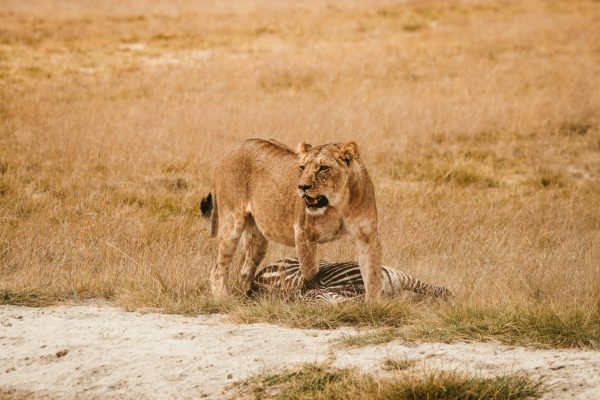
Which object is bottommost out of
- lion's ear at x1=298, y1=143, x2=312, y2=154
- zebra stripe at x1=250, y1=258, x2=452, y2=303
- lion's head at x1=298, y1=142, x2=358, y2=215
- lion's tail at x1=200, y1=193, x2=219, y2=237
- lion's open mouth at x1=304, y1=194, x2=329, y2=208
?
zebra stripe at x1=250, y1=258, x2=452, y2=303

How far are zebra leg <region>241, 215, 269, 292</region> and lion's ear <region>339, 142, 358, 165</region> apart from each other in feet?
4.39

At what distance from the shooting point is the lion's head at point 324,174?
620cm

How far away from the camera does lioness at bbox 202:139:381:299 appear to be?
20.7 feet

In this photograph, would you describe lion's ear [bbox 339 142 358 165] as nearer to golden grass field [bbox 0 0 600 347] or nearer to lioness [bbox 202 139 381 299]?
lioness [bbox 202 139 381 299]

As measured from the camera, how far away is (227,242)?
7254 millimetres

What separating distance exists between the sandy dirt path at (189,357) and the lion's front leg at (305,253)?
2.01 feet

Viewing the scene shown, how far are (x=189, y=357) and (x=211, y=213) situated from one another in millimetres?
2369

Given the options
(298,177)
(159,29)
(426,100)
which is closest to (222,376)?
(298,177)

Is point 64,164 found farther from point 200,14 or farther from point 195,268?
point 200,14

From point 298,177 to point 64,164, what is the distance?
17.8 feet

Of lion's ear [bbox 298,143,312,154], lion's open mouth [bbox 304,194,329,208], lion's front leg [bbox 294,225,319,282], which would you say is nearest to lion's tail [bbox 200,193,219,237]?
lion's front leg [bbox 294,225,319,282]

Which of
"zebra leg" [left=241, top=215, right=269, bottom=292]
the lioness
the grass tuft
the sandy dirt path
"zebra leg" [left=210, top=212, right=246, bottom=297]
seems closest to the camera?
the sandy dirt path

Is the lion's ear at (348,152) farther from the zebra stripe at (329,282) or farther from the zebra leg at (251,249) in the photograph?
the zebra leg at (251,249)

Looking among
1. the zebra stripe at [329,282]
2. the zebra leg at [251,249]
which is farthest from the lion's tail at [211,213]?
the zebra stripe at [329,282]
